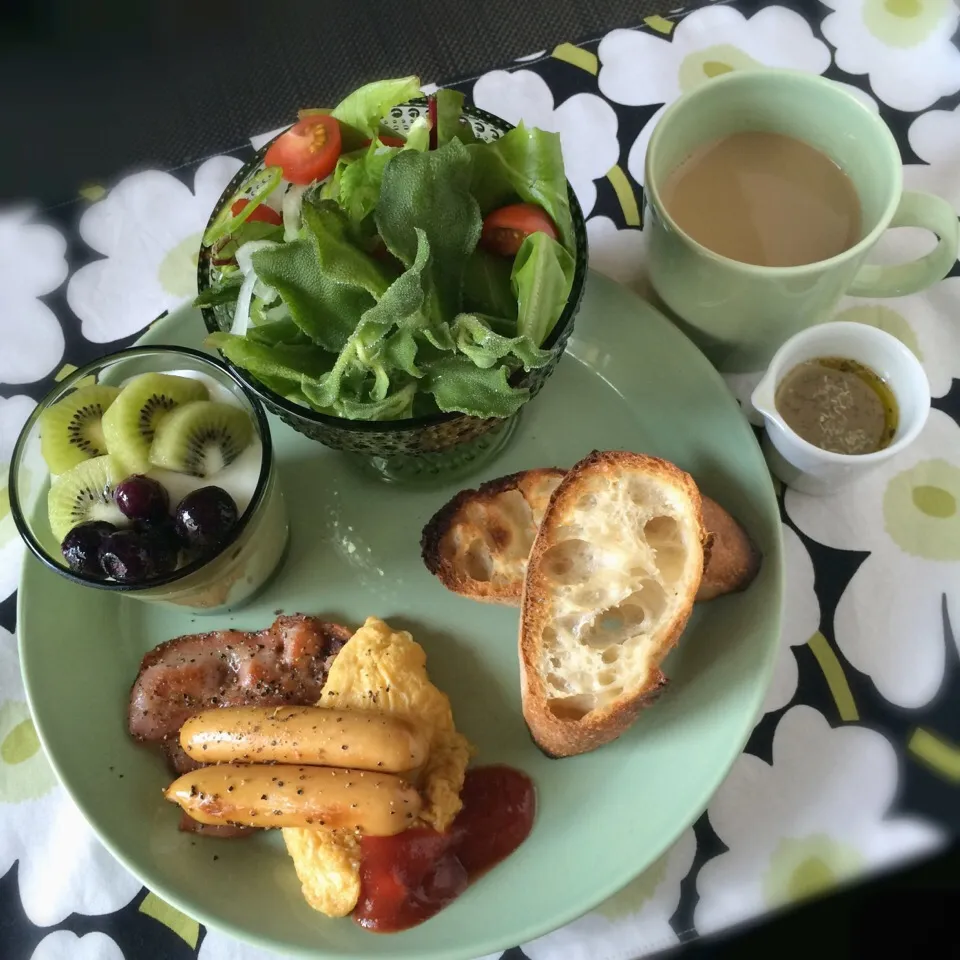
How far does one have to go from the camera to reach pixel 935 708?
137cm

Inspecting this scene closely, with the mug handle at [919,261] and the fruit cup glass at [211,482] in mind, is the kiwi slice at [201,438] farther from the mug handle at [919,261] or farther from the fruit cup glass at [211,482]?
the mug handle at [919,261]

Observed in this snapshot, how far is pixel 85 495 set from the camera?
51.2 inches

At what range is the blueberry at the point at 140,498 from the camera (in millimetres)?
1220

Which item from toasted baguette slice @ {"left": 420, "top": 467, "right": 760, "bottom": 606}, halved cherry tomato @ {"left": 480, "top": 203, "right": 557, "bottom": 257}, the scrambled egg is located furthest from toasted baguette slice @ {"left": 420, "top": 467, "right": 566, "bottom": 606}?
halved cherry tomato @ {"left": 480, "top": 203, "right": 557, "bottom": 257}

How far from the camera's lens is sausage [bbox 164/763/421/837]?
1.19 metres

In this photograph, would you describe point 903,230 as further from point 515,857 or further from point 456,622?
point 515,857

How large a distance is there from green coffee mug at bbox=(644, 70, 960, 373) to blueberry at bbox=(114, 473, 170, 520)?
83cm

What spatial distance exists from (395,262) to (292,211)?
0.56ft

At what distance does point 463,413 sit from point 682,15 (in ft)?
3.82

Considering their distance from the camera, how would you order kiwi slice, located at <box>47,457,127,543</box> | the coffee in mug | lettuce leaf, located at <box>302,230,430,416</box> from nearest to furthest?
lettuce leaf, located at <box>302,230,430,416</box> → kiwi slice, located at <box>47,457,127,543</box> → the coffee in mug

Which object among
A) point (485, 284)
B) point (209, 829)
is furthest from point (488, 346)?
point (209, 829)

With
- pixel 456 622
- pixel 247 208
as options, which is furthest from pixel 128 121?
pixel 456 622

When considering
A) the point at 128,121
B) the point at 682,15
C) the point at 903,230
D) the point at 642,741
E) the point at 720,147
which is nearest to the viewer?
the point at 642,741

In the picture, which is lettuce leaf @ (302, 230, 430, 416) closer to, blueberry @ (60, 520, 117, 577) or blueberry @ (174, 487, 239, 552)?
blueberry @ (174, 487, 239, 552)
